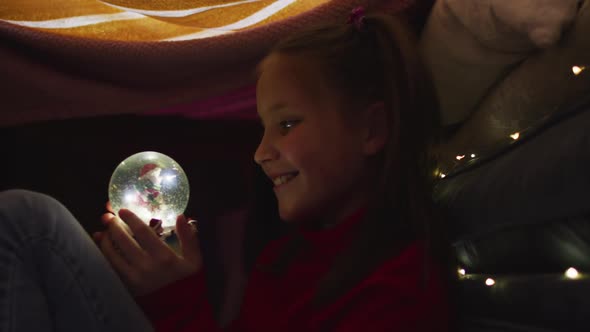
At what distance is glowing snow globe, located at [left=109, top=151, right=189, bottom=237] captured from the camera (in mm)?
895

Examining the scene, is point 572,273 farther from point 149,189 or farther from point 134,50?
point 134,50

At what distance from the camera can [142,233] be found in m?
0.85

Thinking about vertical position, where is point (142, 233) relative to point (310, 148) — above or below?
below

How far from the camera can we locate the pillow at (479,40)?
638mm

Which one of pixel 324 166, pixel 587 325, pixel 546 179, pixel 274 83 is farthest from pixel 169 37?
pixel 587 325

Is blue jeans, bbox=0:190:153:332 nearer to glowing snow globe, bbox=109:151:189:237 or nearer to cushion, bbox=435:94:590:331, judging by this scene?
glowing snow globe, bbox=109:151:189:237

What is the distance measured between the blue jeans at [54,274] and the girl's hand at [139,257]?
69 mm

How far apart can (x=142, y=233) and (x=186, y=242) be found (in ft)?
0.31

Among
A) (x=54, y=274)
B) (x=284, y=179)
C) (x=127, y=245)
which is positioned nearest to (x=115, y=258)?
(x=127, y=245)

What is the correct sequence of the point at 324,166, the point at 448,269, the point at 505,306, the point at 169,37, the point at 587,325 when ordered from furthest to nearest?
1. the point at 169,37
2. the point at 324,166
3. the point at 448,269
4. the point at 505,306
5. the point at 587,325

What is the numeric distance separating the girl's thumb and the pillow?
579 mm

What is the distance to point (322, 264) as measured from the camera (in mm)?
882

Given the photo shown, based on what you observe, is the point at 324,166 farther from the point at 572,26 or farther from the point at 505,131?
the point at 572,26

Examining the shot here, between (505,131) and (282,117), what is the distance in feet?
1.30
